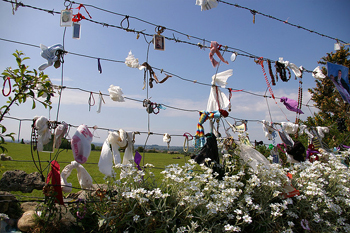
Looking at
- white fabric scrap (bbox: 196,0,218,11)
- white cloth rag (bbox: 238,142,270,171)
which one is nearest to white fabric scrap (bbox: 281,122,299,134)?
white cloth rag (bbox: 238,142,270,171)

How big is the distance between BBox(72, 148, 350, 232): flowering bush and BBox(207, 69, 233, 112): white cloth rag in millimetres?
923

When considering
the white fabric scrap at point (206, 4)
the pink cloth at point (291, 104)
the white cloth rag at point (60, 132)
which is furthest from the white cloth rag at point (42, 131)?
the pink cloth at point (291, 104)

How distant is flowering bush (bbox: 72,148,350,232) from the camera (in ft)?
6.27

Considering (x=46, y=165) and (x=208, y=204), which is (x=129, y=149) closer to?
(x=208, y=204)

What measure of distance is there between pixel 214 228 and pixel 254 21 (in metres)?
3.22

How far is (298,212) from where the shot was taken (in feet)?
7.99

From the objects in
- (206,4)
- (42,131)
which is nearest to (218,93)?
(206,4)

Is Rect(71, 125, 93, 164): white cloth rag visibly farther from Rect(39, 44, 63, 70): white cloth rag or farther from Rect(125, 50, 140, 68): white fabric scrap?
Rect(125, 50, 140, 68): white fabric scrap

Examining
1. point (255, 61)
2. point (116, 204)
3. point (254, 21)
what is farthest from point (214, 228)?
point (254, 21)

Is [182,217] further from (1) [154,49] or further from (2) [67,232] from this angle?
(1) [154,49]

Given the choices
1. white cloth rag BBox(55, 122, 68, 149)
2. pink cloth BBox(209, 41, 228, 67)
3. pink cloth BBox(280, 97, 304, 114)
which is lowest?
white cloth rag BBox(55, 122, 68, 149)

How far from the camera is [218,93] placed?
3.46m

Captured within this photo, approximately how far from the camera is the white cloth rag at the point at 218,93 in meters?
3.42

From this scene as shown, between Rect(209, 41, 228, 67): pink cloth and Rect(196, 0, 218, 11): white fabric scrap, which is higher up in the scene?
Rect(196, 0, 218, 11): white fabric scrap
